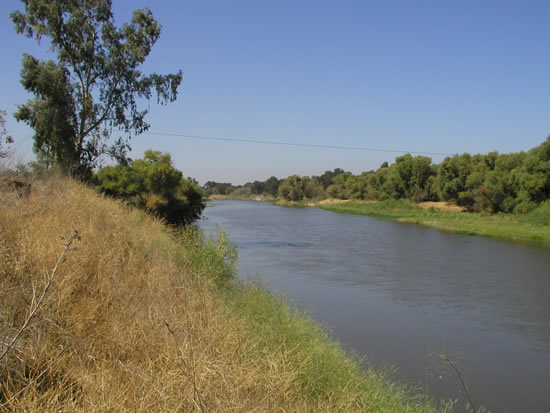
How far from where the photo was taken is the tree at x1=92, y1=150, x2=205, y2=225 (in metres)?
24.0

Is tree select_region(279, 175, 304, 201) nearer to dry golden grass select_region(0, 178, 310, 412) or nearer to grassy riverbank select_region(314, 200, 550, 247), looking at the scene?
grassy riverbank select_region(314, 200, 550, 247)

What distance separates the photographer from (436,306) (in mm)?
13047

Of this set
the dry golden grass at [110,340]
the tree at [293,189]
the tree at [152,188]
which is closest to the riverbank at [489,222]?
the tree at [152,188]

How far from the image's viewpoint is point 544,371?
28.5ft

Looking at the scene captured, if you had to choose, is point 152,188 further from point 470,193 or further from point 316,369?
point 470,193

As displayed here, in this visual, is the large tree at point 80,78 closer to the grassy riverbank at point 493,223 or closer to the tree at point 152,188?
the tree at point 152,188

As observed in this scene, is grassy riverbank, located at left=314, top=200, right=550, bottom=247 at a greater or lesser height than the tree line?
lesser

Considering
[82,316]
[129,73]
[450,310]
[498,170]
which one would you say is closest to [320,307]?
[450,310]

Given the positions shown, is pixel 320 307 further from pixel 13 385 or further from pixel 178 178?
pixel 178 178

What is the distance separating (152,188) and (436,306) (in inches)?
759

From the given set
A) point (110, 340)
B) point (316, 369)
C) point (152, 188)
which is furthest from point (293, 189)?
point (110, 340)

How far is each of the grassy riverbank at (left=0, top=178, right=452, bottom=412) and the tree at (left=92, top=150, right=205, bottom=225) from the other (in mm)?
14929

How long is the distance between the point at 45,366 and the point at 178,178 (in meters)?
Result: 26.6

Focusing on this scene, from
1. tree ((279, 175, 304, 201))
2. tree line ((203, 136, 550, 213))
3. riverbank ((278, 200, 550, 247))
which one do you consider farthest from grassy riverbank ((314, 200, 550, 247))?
tree ((279, 175, 304, 201))
